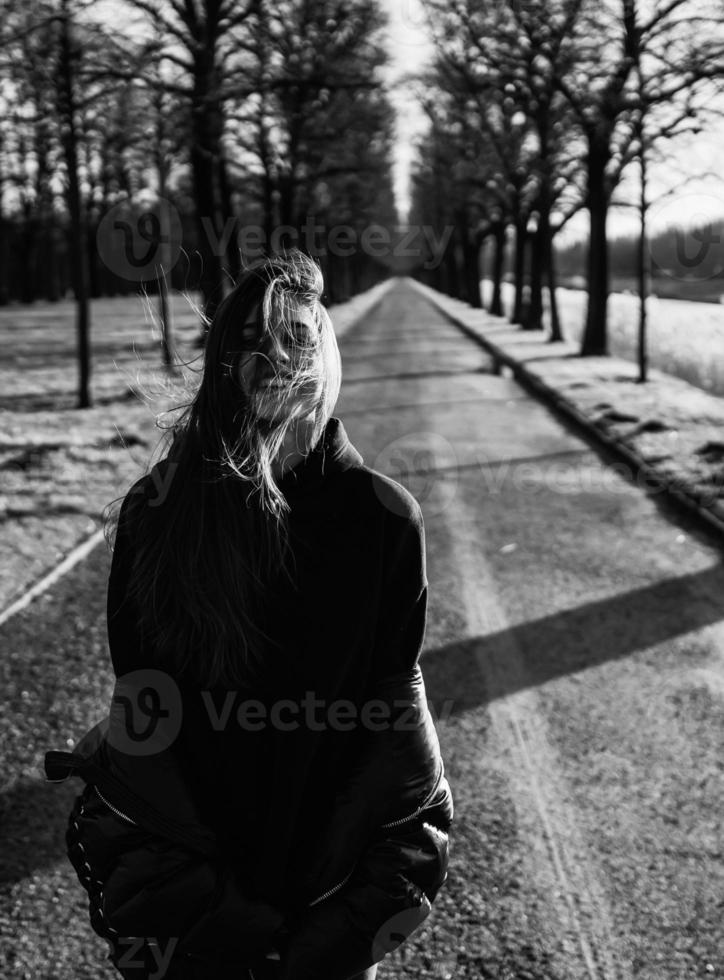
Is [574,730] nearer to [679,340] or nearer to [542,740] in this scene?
[542,740]

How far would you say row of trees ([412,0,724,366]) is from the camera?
50.4ft

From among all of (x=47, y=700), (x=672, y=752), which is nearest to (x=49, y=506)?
(x=47, y=700)

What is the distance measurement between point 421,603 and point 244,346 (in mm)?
588

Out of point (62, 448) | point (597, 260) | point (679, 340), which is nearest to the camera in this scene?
point (62, 448)

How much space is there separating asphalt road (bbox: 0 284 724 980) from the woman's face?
6.53ft

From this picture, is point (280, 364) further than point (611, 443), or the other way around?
point (611, 443)

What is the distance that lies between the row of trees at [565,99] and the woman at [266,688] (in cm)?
1359

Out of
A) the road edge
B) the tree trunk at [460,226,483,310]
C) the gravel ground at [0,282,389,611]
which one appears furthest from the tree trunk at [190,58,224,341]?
the tree trunk at [460,226,483,310]
